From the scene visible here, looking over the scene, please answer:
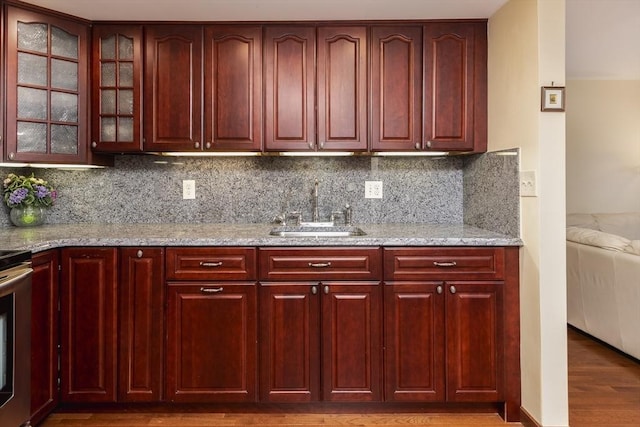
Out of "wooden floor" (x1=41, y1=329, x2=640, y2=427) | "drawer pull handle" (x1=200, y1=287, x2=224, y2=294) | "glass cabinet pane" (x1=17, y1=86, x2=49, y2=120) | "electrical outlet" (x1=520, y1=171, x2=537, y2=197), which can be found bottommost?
"wooden floor" (x1=41, y1=329, x2=640, y2=427)

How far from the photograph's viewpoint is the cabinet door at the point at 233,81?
2.44 m

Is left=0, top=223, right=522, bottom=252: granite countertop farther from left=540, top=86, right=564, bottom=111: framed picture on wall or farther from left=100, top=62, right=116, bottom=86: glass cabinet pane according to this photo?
left=100, top=62, right=116, bottom=86: glass cabinet pane

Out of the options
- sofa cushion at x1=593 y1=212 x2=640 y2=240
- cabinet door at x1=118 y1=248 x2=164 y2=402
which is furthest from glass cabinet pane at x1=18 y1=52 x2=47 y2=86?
sofa cushion at x1=593 y1=212 x2=640 y2=240

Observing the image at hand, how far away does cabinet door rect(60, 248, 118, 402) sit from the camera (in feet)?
6.79

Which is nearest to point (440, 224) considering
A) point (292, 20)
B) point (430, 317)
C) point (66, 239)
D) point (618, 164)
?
point (430, 317)

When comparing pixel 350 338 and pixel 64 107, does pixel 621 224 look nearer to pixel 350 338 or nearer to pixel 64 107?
pixel 350 338

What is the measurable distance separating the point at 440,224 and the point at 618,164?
3142mm

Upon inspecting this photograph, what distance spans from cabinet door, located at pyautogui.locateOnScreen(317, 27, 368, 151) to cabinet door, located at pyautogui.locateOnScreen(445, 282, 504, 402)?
1.02 metres

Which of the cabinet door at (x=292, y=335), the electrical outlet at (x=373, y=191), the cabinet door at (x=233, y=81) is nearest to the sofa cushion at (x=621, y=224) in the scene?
the electrical outlet at (x=373, y=191)

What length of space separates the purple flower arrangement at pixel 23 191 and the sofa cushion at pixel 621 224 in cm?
476

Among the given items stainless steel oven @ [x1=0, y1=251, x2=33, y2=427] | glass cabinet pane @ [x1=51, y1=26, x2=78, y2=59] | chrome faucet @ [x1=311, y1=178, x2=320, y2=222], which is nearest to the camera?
stainless steel oven @ [x1=0, y1=251, x2=33, y2=427]

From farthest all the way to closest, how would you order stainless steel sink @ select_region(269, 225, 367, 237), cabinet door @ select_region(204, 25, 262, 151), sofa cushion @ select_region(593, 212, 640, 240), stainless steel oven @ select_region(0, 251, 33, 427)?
sofa cushion @ select_region(593, 212, 640, 240), stainless steel sink @ select_region(269, 225, 367, 237), cabinet door @ select_region(204, 25, 262, 151), stainless steel oven @ select_region(0, 251, 33, 427)

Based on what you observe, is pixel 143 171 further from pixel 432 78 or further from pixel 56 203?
pixel 432 78

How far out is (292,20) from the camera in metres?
2.42
